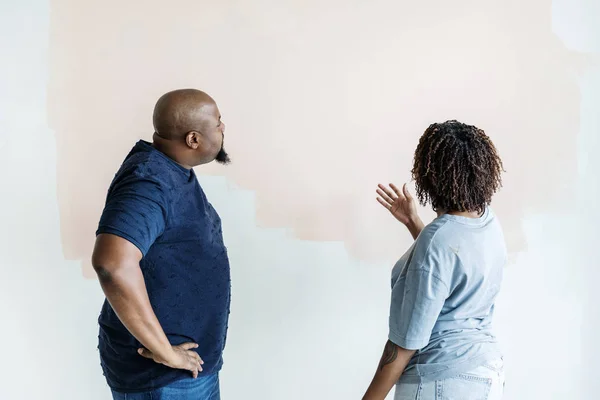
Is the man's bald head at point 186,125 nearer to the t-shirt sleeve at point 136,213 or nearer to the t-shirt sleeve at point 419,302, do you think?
the t-shirt sleeve at point 136,213

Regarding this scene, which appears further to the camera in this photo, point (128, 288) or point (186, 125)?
point (186, 125)

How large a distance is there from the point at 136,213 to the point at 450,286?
0.65 m

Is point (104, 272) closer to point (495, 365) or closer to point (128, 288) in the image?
point (128, 288)

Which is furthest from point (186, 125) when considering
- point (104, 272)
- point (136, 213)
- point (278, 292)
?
point (278, 292)

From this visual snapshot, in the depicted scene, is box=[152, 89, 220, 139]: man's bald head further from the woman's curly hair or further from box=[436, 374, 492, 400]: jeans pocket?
box=[436, 374, 492, 400]: jeans pocket

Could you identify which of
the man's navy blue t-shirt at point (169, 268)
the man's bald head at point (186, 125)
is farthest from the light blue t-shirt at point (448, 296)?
the man's bald head at point (186, 125)

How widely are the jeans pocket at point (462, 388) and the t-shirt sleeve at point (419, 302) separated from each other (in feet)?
0.31

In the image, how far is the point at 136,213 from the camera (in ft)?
3.65

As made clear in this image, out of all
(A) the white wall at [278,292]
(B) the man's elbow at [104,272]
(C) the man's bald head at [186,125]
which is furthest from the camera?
(A) the white wall at [278,292]

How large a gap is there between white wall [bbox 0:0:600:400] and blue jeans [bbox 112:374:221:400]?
53 cm

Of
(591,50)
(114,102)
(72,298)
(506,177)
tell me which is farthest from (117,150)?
(591,50)

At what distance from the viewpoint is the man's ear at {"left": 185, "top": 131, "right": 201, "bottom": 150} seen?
4.22ft

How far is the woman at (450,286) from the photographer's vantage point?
1183 mm

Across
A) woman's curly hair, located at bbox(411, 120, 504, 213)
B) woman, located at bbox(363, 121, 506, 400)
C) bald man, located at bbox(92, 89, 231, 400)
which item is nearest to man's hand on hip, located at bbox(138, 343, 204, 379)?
bald man, located at bbox(92, 89, 231, 400)
